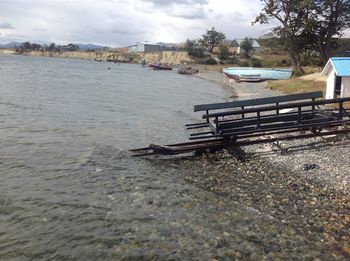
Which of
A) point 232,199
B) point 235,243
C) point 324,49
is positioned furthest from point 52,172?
point 324,49

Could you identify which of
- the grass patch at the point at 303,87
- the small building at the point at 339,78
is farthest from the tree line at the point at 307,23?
the small building at the point at 339,78

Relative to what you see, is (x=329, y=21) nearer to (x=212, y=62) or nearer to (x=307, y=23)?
(x=307, y=23)

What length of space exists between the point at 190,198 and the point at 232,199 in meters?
1.37

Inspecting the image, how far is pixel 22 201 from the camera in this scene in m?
12.4

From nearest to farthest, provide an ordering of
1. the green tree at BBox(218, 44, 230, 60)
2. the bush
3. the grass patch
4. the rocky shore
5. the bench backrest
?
1. the rocky shore
2. the bench backrest
3. the grass patch
4. the green tree at BBox(218, 44, 230, 60)
5. the bush

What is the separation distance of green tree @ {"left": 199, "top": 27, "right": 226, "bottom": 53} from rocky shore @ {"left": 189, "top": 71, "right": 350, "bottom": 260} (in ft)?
515

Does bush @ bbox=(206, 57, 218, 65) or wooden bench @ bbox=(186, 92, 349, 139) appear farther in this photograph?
bush @ bbox=(206, 57, 218, 65)

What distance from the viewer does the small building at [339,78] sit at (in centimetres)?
2728

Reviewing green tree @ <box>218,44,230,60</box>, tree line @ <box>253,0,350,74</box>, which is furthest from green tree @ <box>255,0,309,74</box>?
green tree @ <box>218,44,230,60</box>

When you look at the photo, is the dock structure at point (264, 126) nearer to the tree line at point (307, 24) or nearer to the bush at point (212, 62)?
the tree line at point (307, 24)

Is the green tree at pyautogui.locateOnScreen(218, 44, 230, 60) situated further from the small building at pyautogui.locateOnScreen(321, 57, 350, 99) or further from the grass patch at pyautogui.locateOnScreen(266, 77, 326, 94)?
the small building at pyautogui.locateOnScreen(321, 57, 350, 99)

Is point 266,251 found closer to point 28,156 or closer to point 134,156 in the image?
point 134,156

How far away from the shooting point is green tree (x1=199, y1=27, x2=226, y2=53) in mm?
169200

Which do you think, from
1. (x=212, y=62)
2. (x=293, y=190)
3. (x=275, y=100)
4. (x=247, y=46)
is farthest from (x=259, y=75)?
(x=247, y=46)
